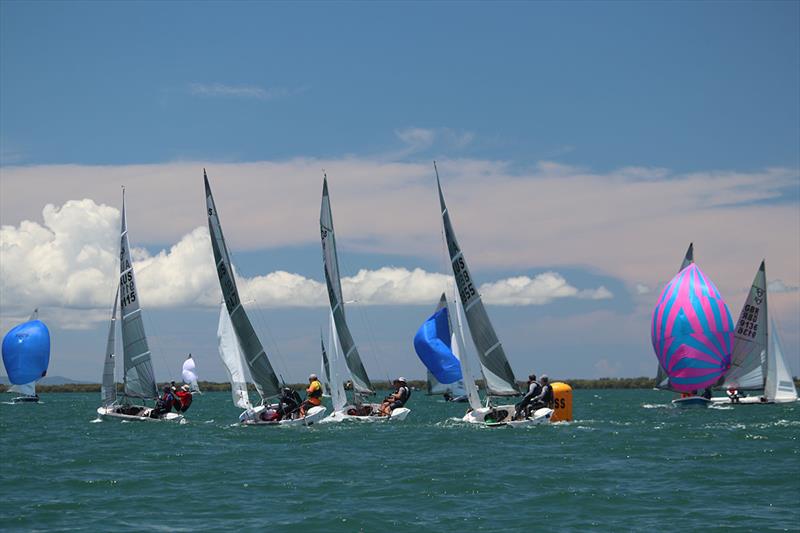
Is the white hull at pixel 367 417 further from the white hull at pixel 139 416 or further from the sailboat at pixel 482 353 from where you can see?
the white hull at pixel 139 416

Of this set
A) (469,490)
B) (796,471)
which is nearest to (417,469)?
(469,490)

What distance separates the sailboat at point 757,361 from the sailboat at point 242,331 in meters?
31.0

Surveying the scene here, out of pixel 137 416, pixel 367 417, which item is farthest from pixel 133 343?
pixel 367 417

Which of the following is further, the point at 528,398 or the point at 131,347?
the point at 131,347

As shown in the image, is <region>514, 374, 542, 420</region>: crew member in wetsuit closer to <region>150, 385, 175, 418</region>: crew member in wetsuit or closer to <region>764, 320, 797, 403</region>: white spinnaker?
<region>150, 385, 175, 418</region>: crew member in wetsuit

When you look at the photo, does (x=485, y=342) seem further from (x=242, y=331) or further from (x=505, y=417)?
(x=242, y=331)

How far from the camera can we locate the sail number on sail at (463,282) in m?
37.2

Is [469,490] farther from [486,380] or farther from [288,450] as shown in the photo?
[486,380]

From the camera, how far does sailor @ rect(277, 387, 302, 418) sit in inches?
1512

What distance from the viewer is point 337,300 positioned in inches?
1644

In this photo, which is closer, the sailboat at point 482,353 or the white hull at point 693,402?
the sailboat at point 482,353

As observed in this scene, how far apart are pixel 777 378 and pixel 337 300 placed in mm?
→ 29056

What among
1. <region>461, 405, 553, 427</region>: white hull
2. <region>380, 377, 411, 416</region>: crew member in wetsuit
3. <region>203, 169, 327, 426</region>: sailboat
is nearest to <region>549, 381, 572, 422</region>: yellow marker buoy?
<region>461, 405, 553, 427</region>: white hull

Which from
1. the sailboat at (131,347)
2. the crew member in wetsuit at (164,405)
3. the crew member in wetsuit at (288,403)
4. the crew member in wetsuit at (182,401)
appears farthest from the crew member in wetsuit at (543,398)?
the sailboat at (131,347)
